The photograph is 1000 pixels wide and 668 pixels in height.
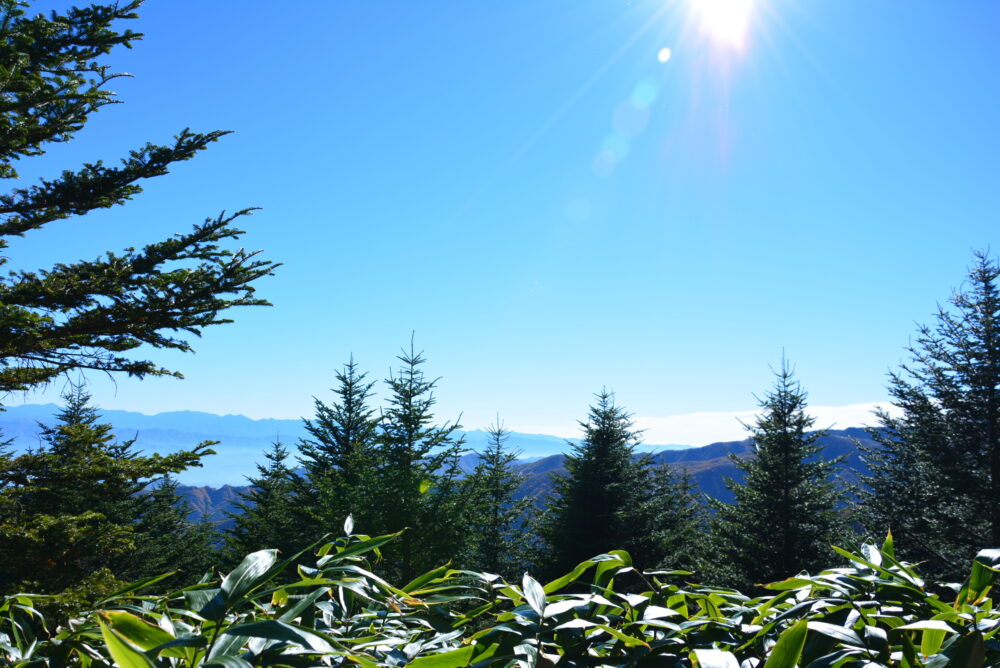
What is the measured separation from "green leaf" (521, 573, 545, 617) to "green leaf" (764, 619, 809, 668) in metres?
0.33

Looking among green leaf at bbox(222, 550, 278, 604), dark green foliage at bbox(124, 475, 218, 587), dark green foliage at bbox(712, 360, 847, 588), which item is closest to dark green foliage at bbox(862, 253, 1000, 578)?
dark green foliage at bbox(712, 360, 847, 588)

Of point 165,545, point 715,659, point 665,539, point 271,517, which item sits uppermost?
point 715,659

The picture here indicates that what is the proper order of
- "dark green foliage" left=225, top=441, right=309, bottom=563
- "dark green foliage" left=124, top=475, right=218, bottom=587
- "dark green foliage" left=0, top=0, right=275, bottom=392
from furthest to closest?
"dark green foliage" left=124, top=475, right=218, bottom=587 → "dark green foliage" left=225, top=441, right=309, bottom=563 → "dark green foliage" left=0, top=0, right=275, bottom=392

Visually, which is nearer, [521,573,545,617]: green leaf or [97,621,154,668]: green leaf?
[97,621,154,668]: green leaf

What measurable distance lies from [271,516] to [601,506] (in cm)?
1191

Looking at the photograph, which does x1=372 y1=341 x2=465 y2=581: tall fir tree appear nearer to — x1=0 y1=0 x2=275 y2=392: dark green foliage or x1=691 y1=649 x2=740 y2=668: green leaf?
x1=0 y1=0 x2=275 y2=392: dark green foliage

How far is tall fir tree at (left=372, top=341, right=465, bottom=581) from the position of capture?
36.4 ft

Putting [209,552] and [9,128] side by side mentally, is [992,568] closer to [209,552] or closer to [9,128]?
[9,128]

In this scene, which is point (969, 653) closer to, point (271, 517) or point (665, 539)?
point (665, 539)

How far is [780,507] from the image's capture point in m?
13.1

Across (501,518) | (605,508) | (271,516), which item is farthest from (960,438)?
(271,516)

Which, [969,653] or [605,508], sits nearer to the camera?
[969,653]

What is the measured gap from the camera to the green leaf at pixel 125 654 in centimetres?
52

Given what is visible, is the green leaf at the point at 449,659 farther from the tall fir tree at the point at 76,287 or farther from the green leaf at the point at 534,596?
the tall fir tree at the point at 76,287
